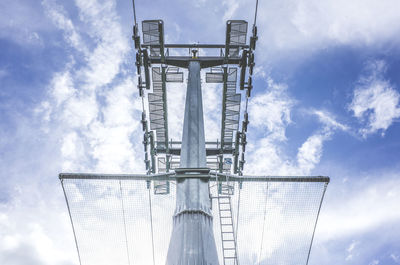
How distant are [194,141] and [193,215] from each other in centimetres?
206

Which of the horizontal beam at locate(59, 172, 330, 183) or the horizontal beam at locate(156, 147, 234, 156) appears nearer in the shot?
the horizontal beam at locate(59, 172, 330, 183)

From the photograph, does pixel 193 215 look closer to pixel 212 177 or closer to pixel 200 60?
pixel 212 177

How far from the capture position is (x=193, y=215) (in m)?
5.78

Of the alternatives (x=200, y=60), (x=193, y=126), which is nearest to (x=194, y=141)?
(x=193, y=126)

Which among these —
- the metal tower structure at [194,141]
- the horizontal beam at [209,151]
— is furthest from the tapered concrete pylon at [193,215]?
the horizontal beam at [209,151]

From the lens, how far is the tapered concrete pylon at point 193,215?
17.1 ft

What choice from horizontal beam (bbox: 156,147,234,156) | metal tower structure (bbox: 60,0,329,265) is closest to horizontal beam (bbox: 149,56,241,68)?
metal tower structure (bbox: 60,0,329,265)

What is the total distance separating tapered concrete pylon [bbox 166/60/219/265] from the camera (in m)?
5.21

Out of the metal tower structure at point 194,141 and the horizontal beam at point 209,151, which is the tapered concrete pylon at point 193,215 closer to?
the metal tower structure at point 194,141

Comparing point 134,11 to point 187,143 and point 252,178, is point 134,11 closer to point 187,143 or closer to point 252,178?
point 187,143

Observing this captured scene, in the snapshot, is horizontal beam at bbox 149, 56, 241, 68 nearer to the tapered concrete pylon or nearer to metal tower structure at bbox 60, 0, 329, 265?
metal tower structure at bbox 60, 0, 329, 265

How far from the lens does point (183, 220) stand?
5738 mm

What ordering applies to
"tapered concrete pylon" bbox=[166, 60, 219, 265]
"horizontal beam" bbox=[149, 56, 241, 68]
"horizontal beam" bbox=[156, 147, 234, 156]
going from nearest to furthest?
"tapered concrete pylon" bbox=[166, 60, 219, 265]
"horizontal beam" bbox=[149, 56, 241, 68]
"horizontal beam" bbox=[156, 147, 234, 156]

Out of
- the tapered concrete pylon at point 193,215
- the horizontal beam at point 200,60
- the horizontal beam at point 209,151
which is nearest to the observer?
the tapered concrete pylon at point 193,215
